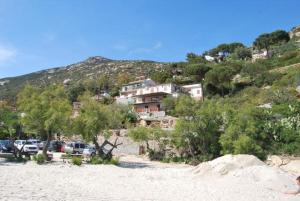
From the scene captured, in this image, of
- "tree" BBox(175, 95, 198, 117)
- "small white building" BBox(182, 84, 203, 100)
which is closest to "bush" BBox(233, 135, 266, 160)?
"tree" BBox(175, 95, 198, 117)

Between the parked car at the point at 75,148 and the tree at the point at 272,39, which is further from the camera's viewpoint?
the tree at the point at 272,39

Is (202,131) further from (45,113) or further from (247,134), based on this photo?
(45,113)

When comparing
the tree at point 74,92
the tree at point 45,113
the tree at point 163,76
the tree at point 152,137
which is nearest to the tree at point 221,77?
the tree at point 163,76

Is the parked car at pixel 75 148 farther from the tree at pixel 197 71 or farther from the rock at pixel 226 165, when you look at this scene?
the tree at pixel 197 71

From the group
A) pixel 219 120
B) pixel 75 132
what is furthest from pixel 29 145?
pixel 219 120

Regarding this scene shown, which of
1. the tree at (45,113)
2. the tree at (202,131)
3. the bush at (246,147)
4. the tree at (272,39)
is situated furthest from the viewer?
the tree at (272,39)

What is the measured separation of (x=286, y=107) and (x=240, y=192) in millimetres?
23631

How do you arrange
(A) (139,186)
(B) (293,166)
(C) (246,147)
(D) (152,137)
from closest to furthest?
(A) (139,186) < (B) (293,166) < (C) (246,147) < (D) (152,137)

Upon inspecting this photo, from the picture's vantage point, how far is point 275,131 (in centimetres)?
3875

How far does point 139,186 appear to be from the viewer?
21781mm

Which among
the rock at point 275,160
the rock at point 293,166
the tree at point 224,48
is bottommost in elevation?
the rock at point 293,166

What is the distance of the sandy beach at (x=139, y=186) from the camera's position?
17058 mm

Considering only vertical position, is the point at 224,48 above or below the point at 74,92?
above

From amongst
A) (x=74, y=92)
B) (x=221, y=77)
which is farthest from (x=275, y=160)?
(x=74, y=92)
